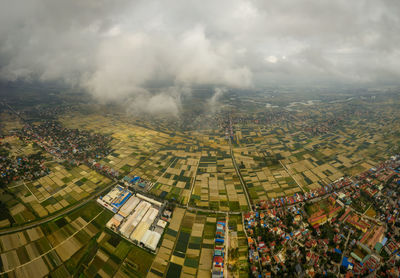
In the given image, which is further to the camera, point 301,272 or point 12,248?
point 12,248

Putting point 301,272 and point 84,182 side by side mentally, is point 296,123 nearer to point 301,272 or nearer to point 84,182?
point 301,272

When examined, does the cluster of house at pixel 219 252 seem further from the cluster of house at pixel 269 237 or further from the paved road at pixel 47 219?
the paved road at pixel 47 219

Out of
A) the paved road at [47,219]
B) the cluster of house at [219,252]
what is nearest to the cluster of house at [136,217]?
the paved road at [47,219]

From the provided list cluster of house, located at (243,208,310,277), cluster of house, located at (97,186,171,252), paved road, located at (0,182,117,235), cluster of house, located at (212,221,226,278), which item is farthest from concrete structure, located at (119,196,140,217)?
cluster of house, located at (243,208,310,277)

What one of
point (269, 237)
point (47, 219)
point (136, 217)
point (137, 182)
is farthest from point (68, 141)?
point (269, 237)

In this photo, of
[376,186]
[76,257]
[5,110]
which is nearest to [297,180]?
[376,186]

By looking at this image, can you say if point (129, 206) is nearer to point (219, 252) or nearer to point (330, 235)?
point (219, 252)
